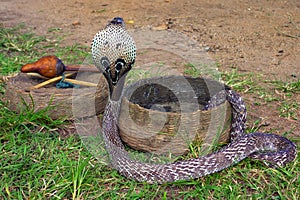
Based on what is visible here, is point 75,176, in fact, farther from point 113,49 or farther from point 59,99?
point 113,49

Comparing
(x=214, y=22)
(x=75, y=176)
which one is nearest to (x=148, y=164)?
(x=75, y=176)

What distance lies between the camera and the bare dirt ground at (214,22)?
15.1 ft

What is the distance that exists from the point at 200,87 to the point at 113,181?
3.83 ft

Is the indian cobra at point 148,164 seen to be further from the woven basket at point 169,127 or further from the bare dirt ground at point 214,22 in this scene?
the bare dirt ground at point 214,22

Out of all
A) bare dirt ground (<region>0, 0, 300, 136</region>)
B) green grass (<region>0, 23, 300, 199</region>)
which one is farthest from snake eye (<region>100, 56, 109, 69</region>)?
bare dirt ground (<region>0, 0, 300, 136</region>)

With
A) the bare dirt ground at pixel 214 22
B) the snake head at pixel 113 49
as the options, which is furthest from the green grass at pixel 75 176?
the bare dirt ground at pixel 214 22

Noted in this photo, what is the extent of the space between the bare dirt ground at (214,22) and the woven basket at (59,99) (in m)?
1.33

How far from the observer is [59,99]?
3217mm

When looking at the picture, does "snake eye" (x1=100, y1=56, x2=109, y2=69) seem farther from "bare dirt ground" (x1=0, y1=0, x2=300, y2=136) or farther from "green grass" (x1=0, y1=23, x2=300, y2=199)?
"bare dirt ground" (x1=0, y1=0, x2=300, y2=136)

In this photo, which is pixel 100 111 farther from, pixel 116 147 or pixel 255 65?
pixel 255 65

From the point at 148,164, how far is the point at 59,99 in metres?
0.96

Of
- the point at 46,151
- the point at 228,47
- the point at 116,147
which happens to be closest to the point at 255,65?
the point at 228,47

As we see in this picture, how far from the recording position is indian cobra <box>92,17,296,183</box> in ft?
8.71

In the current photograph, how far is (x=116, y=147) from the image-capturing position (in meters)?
2.86
